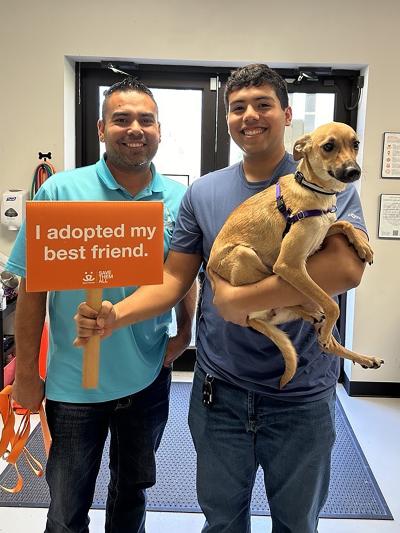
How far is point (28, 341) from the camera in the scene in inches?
59.4

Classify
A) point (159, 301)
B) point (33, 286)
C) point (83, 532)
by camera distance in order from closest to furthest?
point (33, 286), point (159, 301), point (83, 532)

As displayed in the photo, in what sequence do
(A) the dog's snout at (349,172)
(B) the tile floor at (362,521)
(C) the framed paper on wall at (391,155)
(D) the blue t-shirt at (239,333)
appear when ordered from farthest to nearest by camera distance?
(C) the framed paper on wall at (391,155), (B) the tile floor at (362,521), (D) the blue t-shirt at (239,333), (A) the dog's snout at (349,172)

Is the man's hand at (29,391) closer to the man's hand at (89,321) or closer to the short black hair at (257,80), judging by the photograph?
the man's hand at (89,321)

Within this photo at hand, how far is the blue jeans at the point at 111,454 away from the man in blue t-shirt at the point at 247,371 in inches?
9.1

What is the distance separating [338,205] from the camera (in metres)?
1.28

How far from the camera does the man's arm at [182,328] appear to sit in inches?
68.3

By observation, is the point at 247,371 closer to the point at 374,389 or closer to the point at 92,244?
the point at 92,244

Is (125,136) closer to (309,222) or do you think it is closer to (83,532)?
(309,222)

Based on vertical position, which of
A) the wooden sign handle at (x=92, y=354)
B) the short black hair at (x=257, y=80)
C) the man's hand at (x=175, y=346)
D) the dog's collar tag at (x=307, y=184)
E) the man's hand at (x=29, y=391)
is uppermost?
the short black hair at (x=257, y=80)

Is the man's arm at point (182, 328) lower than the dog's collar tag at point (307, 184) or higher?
lower

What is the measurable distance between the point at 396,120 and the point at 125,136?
2.62 m

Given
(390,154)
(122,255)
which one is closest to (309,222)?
(122,255)

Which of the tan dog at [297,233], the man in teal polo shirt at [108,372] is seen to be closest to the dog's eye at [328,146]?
the tan dog at [297,233]

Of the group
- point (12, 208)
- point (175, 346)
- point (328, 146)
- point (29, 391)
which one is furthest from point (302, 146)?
point (12, 208)
